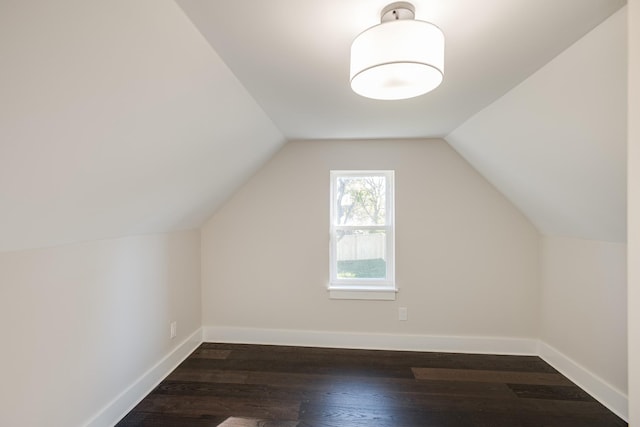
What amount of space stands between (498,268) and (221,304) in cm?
276

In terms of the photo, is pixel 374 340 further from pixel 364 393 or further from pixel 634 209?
pixel 634 209

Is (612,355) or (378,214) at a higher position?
(378,214)

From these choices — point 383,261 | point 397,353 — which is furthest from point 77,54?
point 397,353

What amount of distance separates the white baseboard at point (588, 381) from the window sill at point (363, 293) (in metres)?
1.41

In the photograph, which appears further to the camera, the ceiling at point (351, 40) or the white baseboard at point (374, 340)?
the white baseboard at point (374, 340)

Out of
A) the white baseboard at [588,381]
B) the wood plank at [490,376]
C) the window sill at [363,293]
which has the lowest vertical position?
the wood plank at [490,376]

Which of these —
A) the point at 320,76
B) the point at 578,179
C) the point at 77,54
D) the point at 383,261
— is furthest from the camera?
the point at 383,261

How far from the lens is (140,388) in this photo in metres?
2.34

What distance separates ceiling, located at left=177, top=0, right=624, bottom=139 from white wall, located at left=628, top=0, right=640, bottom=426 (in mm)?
288

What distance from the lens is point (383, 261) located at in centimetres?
337

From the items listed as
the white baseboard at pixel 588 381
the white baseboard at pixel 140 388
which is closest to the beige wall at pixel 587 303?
the white baseboard at pixel 588 381

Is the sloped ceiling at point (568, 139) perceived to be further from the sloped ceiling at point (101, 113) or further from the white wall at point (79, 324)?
the white wall at point (79, 324)

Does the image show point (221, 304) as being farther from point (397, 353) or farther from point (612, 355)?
point (612, 355)

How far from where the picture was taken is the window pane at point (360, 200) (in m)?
3.38
